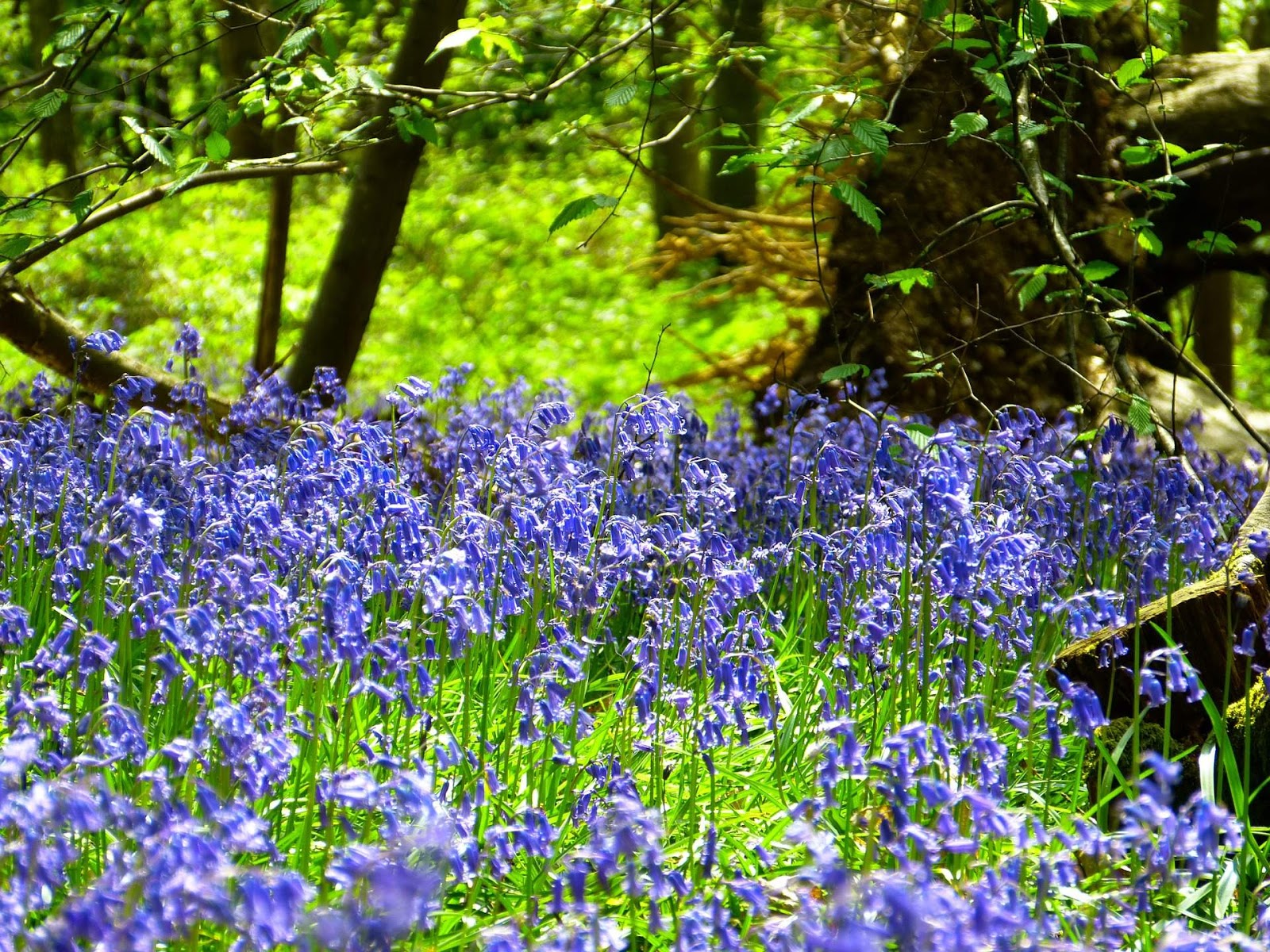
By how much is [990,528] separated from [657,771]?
110 centimetres

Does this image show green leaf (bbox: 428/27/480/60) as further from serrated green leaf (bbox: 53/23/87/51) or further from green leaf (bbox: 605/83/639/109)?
serrated green leaf (bbox: 53/23/87/51)

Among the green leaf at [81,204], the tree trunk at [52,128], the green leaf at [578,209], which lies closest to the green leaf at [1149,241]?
the green leaf at [578,209]

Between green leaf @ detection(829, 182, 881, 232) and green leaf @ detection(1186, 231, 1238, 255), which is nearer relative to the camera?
green leaf @ detection(829, 182, 881, 232)

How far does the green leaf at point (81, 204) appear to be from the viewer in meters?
3.65

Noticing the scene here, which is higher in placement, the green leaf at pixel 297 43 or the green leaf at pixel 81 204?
the green leaf at pixel 297 43

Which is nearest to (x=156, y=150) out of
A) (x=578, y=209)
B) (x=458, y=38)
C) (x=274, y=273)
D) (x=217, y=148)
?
(x=217, y=148)

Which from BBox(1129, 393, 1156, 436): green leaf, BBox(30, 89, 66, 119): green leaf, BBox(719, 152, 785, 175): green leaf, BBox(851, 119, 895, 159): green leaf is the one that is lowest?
BBox(1129, 393, 1156, 436): green leaf

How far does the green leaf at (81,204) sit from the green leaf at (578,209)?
51.9 inches

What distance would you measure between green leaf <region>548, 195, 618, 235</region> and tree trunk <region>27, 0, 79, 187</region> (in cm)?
1510

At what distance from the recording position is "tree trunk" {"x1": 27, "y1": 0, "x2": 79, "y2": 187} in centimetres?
1708

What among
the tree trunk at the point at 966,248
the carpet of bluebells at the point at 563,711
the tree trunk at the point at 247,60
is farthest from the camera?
the tree trunk at the point at 247,60

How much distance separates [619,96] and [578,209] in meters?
0.66

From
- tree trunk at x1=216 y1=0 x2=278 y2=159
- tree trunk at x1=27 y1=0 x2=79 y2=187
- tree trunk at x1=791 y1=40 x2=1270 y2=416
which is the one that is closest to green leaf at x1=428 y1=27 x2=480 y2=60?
tree trunk at x1=791 y1=40 x2=1270 y2=416

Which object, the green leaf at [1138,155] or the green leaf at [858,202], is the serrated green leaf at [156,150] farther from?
the green leaf at [1138,155]
